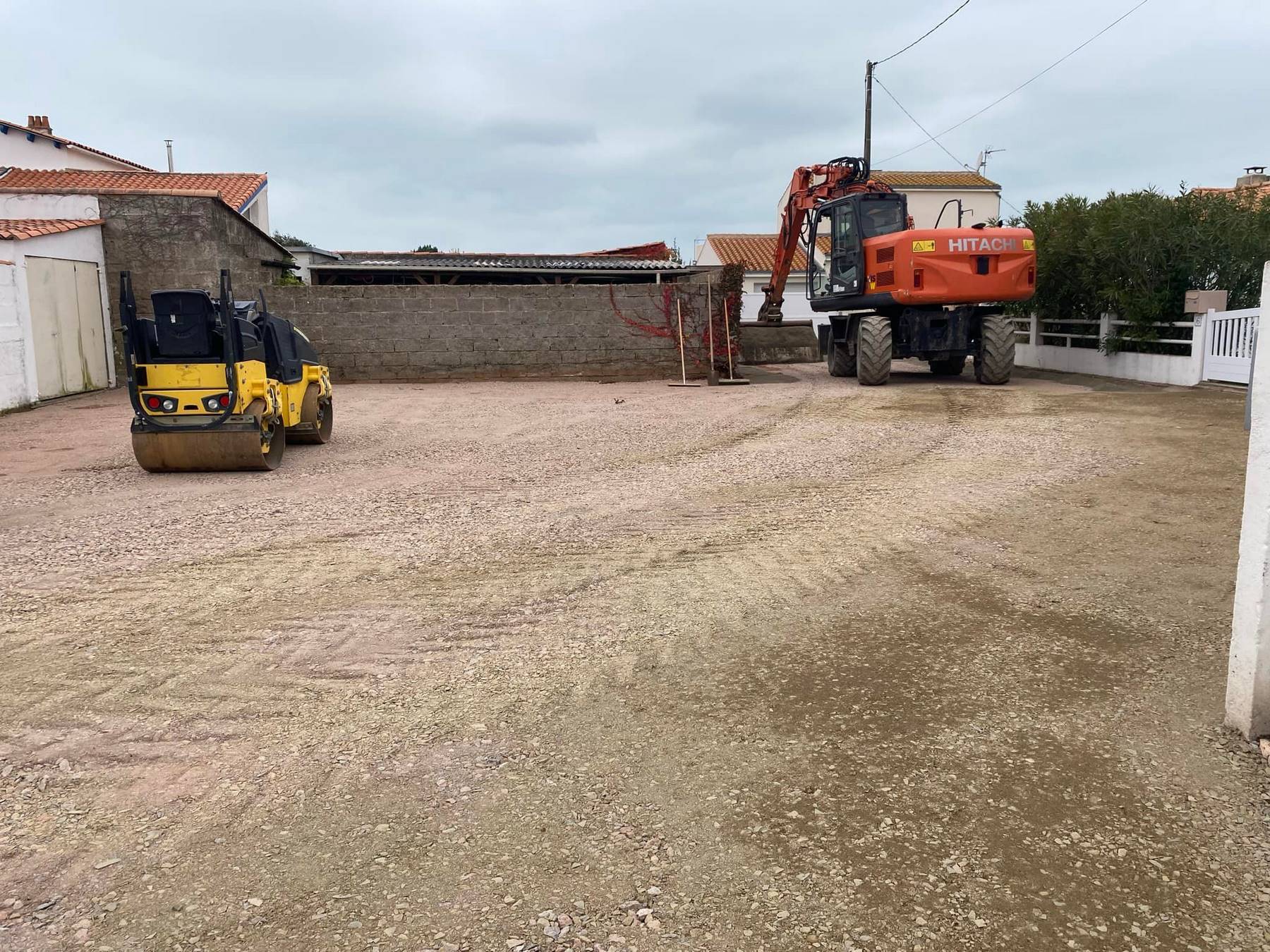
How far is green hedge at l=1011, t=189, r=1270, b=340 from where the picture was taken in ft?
49.6

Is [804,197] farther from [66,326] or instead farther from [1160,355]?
[66,326]

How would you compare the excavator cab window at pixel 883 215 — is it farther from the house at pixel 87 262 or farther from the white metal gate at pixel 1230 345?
the house at pixel 87 262

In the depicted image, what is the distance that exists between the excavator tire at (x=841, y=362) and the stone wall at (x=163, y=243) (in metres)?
10.8

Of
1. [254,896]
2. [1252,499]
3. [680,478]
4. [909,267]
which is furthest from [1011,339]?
[254,896]

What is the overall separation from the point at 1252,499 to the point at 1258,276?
1496 centimetres

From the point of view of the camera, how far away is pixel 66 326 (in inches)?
619

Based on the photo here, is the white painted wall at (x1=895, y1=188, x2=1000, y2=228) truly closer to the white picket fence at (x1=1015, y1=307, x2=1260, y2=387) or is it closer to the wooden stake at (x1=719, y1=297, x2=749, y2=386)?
the white picket fence at (x1=1015, y1=307, x2=1260, y2=387)

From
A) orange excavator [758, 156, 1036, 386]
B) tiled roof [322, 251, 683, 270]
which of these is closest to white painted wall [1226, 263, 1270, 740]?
orange excavator [758, 156, 1036, 386]

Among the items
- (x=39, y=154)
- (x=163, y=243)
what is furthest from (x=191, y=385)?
(x=39, y=154)

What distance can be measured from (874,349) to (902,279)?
117 cm

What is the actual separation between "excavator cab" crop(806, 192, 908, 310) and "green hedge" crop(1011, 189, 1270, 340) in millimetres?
3579

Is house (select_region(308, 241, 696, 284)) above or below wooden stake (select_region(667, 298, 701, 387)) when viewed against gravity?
above

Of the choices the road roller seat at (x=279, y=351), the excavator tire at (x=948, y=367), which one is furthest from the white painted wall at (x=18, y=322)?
the excavator tire at (x=948, y=367)

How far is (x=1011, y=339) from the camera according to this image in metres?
15.4
